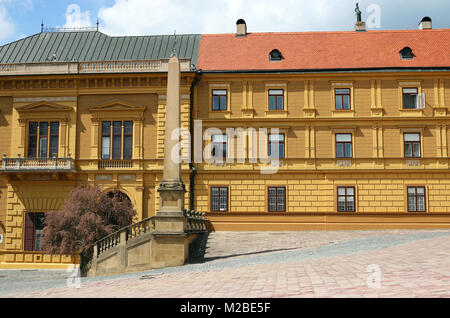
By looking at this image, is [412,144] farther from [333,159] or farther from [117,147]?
[117,147]

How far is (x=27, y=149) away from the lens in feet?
103

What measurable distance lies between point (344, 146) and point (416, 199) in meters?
5.58

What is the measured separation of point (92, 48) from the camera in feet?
115

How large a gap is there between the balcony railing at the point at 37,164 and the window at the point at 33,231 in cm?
300

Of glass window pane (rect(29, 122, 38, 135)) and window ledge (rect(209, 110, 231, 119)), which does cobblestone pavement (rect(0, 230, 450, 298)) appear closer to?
window ledge (rect(209, 110, 231, 119))

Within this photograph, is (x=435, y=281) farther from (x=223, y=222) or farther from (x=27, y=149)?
(x=27, y=149)

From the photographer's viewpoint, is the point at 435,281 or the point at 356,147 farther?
the point at 356,147

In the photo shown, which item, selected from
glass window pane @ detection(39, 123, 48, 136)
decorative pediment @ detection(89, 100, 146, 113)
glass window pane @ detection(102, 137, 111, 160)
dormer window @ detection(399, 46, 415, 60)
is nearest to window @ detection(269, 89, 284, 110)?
decorative pediment @ detection(89, 100, 146, 113)

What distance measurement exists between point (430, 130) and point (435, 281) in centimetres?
2157

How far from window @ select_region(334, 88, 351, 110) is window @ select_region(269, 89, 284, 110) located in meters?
3.53

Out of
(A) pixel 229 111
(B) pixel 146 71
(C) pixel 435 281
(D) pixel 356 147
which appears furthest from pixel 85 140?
(C) pixel 435 281

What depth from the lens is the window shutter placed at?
30.2 metres

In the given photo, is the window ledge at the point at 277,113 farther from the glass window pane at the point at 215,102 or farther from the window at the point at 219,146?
the glass window pane at the point at 215,102
